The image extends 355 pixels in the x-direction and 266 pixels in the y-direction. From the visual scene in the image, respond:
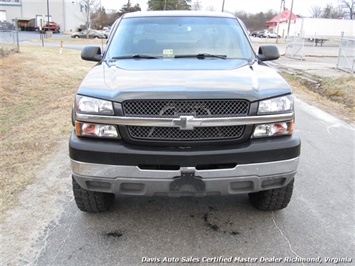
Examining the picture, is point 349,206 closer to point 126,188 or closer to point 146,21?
point 126,188

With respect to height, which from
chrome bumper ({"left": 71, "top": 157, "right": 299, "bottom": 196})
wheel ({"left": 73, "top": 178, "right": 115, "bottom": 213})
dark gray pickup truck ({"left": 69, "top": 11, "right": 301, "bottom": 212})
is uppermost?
dark gray pickup truck ({"left": 69, "top": 11, "right": 301, "bottom": 212})

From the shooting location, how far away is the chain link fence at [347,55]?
15.8 metres

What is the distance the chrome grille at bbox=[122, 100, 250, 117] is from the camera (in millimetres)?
2781

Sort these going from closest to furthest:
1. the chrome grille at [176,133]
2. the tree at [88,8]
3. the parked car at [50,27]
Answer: the chrome grille at [176,133]
the tree at [88,8]
the parked car at [50,27]

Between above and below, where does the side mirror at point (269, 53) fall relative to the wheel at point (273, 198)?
above

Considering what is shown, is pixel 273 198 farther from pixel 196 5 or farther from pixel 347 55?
pixel 196 5

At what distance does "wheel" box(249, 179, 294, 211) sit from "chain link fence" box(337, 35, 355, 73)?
46.6ft

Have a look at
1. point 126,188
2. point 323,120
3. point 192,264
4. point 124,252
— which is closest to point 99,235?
point 124,252

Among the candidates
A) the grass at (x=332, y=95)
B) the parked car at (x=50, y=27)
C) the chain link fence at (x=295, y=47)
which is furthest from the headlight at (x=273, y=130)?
the parked car at (x=50, y=27)

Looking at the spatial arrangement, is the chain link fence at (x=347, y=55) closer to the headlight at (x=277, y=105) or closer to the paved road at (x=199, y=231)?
the paved road at (x=199, y=231)

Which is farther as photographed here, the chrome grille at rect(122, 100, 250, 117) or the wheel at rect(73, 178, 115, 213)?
the wheel at rect(73, 178, 115, 213)

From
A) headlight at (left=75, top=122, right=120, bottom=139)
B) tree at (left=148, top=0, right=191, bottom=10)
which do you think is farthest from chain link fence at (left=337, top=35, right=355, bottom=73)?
tree at (left=148, top=0, right=191, bottom=10)

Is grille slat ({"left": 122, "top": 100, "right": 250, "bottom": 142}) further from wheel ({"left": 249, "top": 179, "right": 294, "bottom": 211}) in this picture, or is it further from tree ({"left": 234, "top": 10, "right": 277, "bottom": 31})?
tree ({"left": 234, "top": 10, "right": 277, "bottom": 31})

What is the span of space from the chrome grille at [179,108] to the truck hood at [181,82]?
0.05 meters
